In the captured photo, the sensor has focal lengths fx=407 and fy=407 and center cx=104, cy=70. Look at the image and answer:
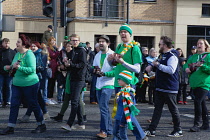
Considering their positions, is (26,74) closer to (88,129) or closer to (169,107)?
(88,129)

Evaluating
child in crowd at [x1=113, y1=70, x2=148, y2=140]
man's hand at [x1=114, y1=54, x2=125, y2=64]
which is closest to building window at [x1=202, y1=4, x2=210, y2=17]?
man's hand at [x1=114, y1=54, x2=125, y2=64]

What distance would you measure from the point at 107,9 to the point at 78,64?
1540 cm

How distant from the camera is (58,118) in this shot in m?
9.30

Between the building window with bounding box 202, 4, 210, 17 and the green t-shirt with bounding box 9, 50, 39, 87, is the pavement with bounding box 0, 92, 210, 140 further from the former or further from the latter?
the building window with bounding box 202, 4, 210, 17

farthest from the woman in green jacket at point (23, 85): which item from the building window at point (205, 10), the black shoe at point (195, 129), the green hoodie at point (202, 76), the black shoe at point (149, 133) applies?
the building window at point (205, 10)

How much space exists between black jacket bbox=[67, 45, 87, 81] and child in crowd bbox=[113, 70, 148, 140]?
60.4 inches

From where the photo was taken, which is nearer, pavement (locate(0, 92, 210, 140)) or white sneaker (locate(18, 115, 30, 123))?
pavement (locate(0, 92, 210, 140))

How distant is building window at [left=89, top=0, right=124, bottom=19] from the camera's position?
2303 centimetres

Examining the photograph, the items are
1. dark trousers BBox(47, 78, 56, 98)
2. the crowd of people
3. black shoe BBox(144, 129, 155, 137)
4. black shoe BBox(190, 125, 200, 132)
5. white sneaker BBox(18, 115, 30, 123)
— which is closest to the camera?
the crowd of people

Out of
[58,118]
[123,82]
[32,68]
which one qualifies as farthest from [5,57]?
[123,82]

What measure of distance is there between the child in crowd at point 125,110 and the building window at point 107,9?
54.2ft

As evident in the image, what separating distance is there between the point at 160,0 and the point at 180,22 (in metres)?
1.75

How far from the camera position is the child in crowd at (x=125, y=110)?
264 inches

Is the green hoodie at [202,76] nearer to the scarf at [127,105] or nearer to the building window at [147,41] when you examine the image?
the scarf at [127,105]
